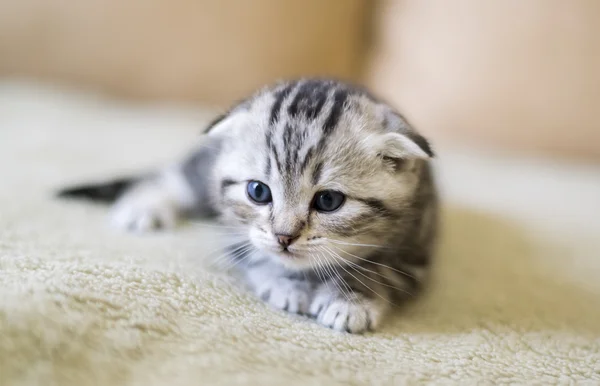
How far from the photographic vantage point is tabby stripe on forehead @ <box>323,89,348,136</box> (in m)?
0.95

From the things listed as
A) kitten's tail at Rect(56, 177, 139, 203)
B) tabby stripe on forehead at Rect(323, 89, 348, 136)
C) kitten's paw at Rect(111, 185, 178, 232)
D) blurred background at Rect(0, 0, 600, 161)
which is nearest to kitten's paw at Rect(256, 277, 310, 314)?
tabby stripe on forehead at Rect(323, 89, 348, 136)

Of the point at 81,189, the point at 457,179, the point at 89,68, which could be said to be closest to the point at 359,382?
the point at 81,189

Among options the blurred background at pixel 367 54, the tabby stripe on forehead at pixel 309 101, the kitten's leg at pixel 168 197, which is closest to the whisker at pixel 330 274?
the tabby stripe on forehead at pixel 309 101

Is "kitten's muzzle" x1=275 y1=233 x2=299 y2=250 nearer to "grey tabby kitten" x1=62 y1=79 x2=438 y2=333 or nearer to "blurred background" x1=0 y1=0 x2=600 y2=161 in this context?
"grey tabby kitten" x1=62 y1=79 x2=438 y2=333

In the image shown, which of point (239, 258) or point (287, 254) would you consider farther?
point (239, 258)

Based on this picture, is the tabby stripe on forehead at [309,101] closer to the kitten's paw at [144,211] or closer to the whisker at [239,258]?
the whisker at [239,258]

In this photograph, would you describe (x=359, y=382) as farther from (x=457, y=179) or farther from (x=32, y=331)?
(x=457, y=179)

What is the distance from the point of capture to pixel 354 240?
38.1 inches

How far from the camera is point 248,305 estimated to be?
890 mm

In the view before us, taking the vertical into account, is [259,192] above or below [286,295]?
above

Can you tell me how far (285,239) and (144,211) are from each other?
45 centimetres

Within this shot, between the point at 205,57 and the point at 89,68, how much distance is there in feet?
1.40

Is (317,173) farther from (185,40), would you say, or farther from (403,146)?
(185,40)

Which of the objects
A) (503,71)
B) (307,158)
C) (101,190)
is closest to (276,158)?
(307,158)
